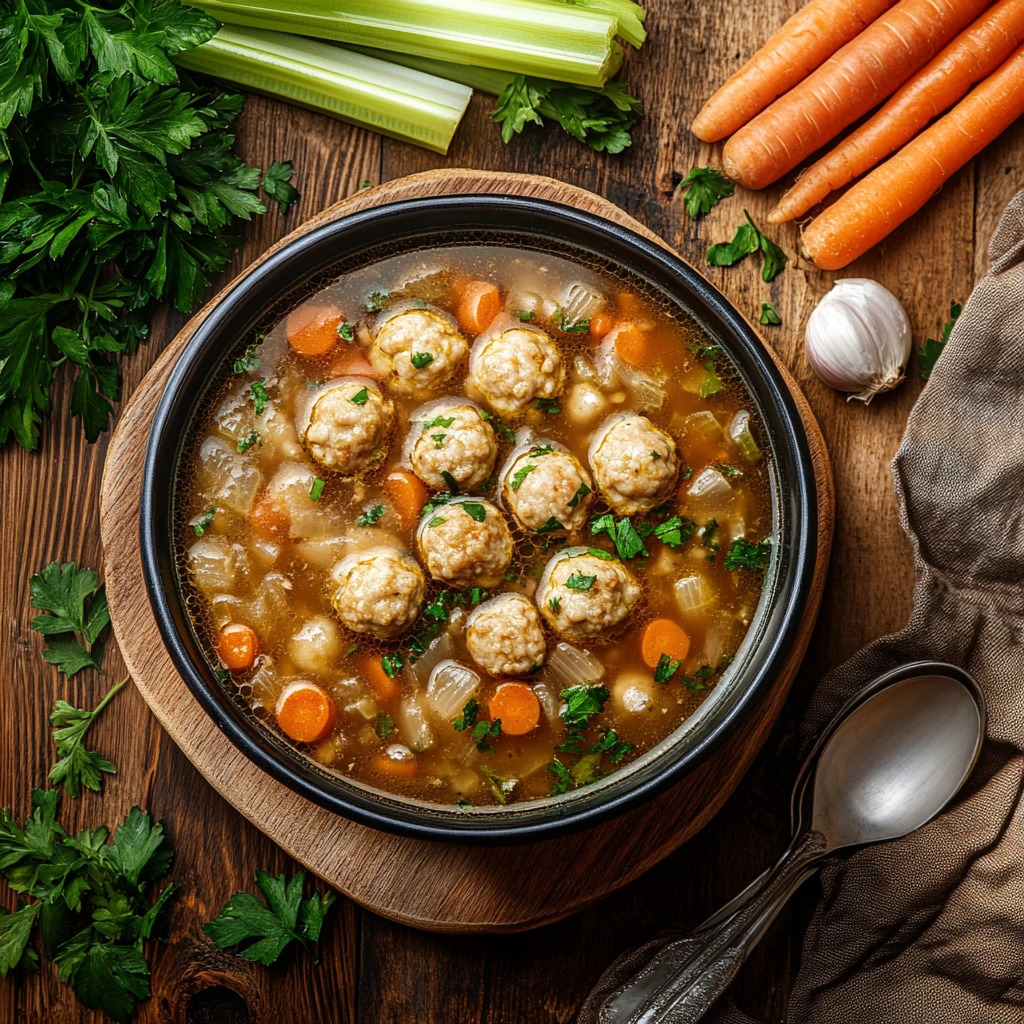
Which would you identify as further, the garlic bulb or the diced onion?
the garlic bulb

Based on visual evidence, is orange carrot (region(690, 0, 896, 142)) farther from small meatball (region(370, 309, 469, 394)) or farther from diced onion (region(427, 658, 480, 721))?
diced onion (region(427, 658, 480, 721))

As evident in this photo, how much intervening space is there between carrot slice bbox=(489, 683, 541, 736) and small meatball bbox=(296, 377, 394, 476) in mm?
834

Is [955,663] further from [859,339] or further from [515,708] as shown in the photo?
[515,708]

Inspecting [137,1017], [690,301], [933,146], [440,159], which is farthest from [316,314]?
[137,1017]

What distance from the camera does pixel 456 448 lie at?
3045 mm

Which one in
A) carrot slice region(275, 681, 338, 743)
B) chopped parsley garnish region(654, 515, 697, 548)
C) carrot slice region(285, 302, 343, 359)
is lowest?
carrot slice region(275, 681, 338, 743)

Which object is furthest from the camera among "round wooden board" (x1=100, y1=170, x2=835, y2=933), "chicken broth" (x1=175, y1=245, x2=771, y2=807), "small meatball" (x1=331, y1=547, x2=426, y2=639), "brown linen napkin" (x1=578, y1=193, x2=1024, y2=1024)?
"brown linen napkin" (x1=578, y1=193, x2=1024, y2=1024)

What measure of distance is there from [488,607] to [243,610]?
30.6 inches

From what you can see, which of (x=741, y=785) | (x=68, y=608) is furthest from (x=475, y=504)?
(x=68, y=608)

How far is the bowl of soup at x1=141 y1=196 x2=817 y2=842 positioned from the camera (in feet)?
9.98

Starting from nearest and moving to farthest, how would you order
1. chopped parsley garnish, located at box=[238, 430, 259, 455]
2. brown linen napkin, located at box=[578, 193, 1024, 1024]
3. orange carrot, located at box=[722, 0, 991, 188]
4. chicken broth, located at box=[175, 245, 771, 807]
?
chicken broth, located at box=[175, 245, 771, 807]
chopped parsley garnish, located at box=[238, 430, 259, 455]
brown linen napkin, located at box=[578, 193, 1024, 1024]
orange carrot, located at box=[722, 0, 991, 188]

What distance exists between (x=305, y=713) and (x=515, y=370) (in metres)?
1.25

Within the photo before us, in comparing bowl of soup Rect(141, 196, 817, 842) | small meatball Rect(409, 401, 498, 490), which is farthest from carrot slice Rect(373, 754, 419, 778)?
small meatball Rect(409, 401, 498, 490)

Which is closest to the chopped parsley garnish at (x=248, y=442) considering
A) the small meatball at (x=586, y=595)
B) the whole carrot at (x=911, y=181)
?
the small meatball at (x=586, y=595)
